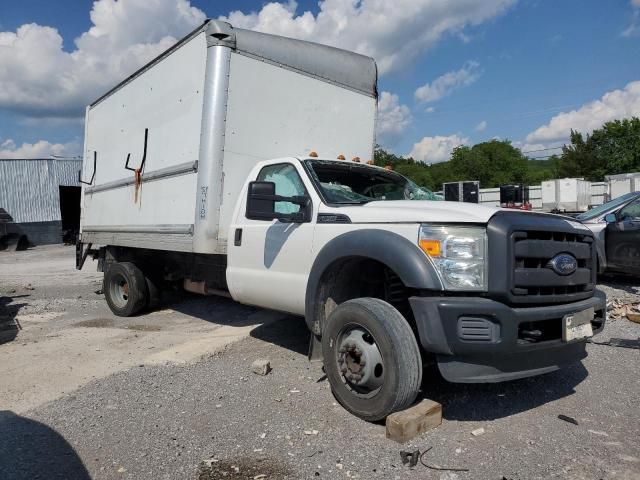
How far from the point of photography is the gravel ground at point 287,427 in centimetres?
303

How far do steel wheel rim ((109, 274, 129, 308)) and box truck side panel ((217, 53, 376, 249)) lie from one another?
2.89 meters

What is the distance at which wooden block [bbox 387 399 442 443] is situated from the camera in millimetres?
3293

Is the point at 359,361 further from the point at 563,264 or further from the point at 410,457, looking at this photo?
the point at 563,264

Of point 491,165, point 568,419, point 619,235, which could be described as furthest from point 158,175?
point 491,165

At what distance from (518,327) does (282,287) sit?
2.09 m

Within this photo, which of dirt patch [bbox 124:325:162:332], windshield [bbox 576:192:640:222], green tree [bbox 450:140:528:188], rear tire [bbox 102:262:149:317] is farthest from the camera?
green tree [bbox 450:140:528:188]

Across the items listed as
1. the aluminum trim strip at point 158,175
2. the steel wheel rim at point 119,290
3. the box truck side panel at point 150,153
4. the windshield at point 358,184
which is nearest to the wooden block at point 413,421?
the windshield at point 358,184

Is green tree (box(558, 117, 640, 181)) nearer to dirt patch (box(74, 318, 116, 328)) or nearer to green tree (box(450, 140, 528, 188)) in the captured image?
green tree (box(450, 140, 528, 188))

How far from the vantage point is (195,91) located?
5.55m

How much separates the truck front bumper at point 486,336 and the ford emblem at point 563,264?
26cm

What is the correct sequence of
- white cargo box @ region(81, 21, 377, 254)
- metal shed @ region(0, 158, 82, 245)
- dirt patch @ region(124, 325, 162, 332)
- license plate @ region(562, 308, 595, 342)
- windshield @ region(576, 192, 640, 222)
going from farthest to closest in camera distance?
1. metal shed @ region(0, 158, 82, 245)
2. windshield @ region(576, 192, 640, 222)
3. dirt patch @ region(124, 325, 162, 332)
4. white cargo box @ region(81, 21, 377, 254)
5. license plate @ region(562, 308, 595, 342)

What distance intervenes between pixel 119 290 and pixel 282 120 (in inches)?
149

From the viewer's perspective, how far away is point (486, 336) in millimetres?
3166

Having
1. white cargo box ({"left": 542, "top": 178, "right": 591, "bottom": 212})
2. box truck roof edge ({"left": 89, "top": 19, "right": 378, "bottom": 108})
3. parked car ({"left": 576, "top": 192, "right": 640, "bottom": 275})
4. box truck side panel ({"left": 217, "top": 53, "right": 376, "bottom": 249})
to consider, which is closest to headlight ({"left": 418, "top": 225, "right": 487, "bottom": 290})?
box truck side panel ({"left": 217, "top": 53, "right": 376, "bottom": 249})
